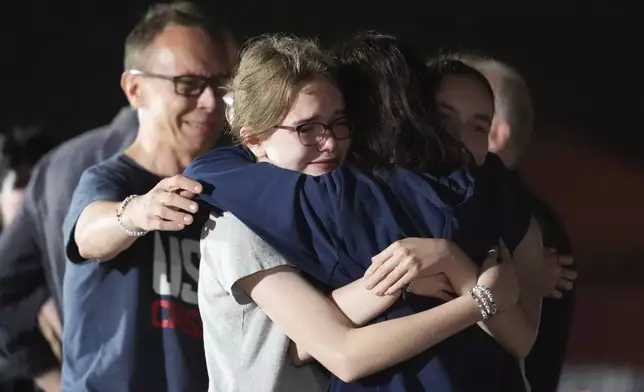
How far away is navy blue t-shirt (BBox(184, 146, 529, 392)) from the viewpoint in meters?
1.68

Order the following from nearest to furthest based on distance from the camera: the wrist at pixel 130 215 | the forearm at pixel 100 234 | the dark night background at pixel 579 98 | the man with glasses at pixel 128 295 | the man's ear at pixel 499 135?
the wrist at pixel 130 215 < the forearm at pixel 100 234 < the man with glasses at pixel 128 295 < the man's ear at pixel 499 135 < the dark night background at pixel 579 98

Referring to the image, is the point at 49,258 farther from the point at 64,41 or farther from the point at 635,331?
the point at 635,331

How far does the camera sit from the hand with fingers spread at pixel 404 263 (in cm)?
164

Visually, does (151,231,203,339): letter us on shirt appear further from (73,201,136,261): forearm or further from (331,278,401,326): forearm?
(331,278,401,326): forearm

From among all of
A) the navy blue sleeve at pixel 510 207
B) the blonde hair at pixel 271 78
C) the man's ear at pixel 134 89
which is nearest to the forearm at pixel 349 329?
the navy blue sleeve at pixel 510 207

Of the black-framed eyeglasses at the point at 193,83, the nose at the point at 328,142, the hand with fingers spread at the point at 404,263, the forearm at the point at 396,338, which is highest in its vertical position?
the nose at the point at 328,142

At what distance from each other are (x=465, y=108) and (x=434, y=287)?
314 mm

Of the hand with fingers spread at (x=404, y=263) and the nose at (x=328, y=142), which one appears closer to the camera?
the hand with fingers spread at (x=404, y=263)

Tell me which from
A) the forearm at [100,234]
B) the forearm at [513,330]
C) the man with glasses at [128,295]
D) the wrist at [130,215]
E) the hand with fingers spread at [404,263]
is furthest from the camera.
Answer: the man with glasses at [128,295]

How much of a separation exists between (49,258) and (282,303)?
140 cm

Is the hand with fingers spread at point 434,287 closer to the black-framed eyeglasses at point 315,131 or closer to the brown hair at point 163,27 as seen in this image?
the black-framed eyeglasses at point 315,131

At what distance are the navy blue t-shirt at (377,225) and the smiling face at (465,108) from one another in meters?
0.10

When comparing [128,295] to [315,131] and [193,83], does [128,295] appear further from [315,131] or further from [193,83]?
[315,131]

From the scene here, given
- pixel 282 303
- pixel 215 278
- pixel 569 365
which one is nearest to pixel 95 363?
pixel 215 278
